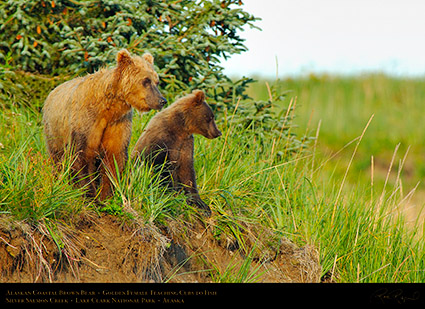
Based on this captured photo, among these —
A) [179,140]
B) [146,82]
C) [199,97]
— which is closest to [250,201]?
[179,140]

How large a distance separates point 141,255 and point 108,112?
1264 mm

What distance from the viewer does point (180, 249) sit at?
4.82 metres

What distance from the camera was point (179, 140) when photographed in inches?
214

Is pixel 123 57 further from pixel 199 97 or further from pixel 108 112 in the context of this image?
pixel 199 97

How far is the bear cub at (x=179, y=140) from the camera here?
17.0ft

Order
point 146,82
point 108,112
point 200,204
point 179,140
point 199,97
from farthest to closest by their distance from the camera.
Result: point 199,97
point 179,140
point 200,204
point 108,112
point 146,82

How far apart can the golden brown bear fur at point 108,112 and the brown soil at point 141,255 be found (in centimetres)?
48

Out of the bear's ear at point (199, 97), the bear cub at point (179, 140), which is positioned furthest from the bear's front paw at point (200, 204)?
the bear's ear at point (199, 97)

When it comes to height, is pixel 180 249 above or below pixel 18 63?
below

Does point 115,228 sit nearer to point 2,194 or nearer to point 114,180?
point 114,180

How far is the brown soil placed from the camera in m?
4.22

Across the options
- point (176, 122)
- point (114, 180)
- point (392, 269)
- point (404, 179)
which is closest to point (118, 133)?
point (114, 180)

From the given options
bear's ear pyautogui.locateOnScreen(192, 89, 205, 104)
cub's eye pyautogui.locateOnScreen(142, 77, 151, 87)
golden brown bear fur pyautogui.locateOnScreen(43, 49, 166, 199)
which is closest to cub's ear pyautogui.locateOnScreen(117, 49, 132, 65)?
golden brown bear fur pyautogui.locateOnScreen(43, 49, 166, 199)

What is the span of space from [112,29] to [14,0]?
1.34m
